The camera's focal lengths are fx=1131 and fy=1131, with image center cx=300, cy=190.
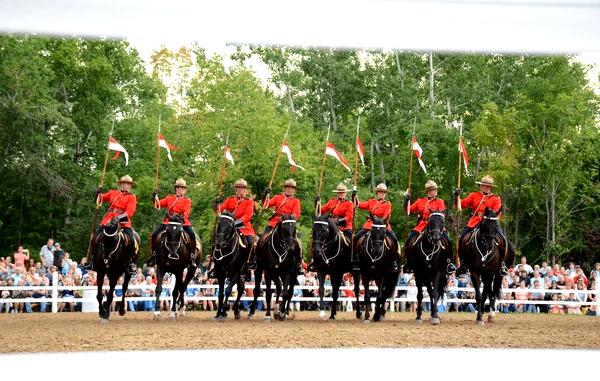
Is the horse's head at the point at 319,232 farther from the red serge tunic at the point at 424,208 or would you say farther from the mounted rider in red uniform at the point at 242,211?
the red serge tunic at the point at 424,208

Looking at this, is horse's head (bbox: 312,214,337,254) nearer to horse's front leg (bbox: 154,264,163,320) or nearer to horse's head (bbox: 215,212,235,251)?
horse's head (bbox: 215,212,235,251)

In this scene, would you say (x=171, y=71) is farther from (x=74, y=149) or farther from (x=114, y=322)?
(x=114, y=322)

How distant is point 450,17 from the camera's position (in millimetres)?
8211

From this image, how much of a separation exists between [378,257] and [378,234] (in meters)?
0.39

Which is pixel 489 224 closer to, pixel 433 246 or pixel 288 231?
pixel 433 246

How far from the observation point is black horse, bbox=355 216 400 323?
1866cm

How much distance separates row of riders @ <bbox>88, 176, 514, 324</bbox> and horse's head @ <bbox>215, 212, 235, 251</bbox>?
0.05ft

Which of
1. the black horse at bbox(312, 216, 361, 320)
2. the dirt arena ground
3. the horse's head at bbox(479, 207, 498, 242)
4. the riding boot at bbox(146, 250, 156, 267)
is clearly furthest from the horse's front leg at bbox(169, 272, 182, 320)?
the horse's head at bbox(479, 207, 498, 242)

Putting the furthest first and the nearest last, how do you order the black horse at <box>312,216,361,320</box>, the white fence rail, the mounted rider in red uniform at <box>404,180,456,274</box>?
1. the white fence rail
2. the mounted rider in red uniform at <box>404,180,456,274</box>
3. the black horse at <box>312,216,361,320</box>

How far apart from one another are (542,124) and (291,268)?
804 inches

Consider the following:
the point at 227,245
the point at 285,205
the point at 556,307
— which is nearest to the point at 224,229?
the point at 227,245

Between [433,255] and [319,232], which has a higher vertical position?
[319,232]

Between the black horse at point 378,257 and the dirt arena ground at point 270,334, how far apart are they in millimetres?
553

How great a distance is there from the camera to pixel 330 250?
1928cm
